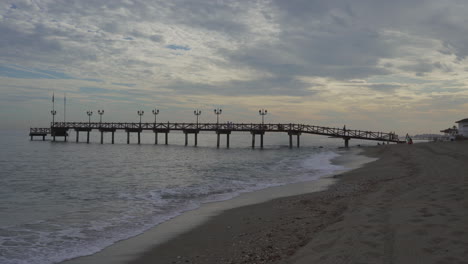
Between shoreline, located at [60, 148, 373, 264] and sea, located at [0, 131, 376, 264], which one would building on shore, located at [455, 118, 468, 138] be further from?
shoreline, located at [60, 148, 373, 264]

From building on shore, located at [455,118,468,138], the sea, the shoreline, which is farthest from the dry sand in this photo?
building on shore, located at [455,118,468,138]

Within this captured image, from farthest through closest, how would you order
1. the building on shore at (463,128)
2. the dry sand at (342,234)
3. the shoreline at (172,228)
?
the building on shore at (463,128) < the shoreline at (172,228) < the dry sand at (342,234)

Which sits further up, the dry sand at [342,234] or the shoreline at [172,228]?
the dry sand at [342,234]

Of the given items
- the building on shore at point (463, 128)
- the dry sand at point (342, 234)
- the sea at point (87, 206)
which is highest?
the building on shore at point (463, 128)

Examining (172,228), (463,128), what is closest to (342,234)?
(172,228)

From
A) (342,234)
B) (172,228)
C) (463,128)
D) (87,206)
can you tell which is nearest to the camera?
(342,234)

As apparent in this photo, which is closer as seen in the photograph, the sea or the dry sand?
the dry sand

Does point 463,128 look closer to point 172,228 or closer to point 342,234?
point 342,234

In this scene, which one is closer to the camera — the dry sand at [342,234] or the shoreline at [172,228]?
the dry sand at [342,234]

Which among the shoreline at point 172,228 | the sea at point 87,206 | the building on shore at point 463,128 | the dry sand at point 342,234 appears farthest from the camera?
the building on shore at point 463,128

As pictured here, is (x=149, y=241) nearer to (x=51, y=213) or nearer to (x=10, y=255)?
(x=10, y=255)

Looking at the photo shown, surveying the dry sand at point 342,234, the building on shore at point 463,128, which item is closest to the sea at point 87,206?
the dry sand at point 342,234

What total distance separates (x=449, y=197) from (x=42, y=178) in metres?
19.3

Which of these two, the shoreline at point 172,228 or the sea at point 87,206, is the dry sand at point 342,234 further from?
the sea at point 87,206
